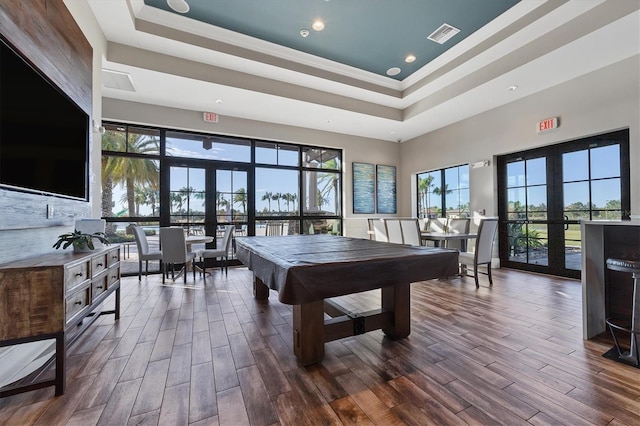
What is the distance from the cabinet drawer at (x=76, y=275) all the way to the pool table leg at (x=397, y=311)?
220 cm

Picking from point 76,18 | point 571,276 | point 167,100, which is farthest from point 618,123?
point 167,100

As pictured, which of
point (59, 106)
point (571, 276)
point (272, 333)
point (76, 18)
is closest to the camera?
point (59, 106)

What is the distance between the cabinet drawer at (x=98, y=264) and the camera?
2.10 m

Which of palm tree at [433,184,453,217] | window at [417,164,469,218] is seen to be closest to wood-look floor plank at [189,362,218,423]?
window at [417,164,469,218]

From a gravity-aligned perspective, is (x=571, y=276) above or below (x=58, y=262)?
below

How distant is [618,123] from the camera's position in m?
3.75

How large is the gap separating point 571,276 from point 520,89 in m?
3.16

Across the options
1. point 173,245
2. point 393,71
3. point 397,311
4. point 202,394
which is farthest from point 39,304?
point 393,71

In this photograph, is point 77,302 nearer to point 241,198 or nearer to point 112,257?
point 112,257

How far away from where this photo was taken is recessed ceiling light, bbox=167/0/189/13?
324cm

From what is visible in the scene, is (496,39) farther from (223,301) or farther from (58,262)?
(58,262)

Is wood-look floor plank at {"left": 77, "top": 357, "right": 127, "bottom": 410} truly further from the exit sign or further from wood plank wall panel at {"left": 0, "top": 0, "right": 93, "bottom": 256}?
the exit sign

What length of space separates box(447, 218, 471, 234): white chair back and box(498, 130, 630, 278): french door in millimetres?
935

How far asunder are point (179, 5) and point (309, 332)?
3.97m
